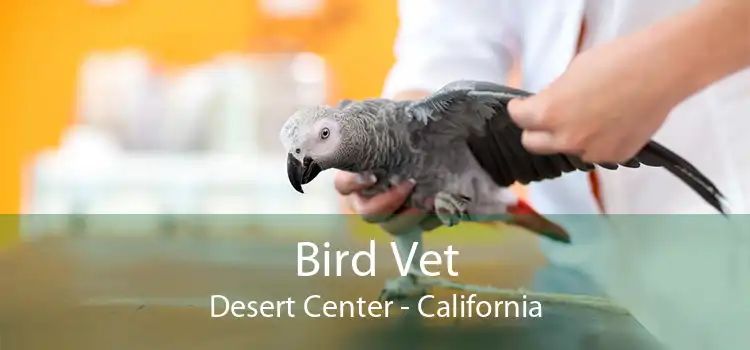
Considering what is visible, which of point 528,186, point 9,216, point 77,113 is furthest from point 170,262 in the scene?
point 77,113

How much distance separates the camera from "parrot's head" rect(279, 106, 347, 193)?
1.28 feet

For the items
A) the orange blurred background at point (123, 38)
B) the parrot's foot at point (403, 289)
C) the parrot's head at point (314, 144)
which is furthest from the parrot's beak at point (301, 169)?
the orange blurred background at point (123, 38)

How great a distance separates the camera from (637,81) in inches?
14.7

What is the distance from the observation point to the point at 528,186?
0.47 metres

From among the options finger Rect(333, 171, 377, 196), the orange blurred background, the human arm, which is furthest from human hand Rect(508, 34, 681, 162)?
the orange blurred background

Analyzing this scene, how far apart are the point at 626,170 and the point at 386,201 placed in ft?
0.59

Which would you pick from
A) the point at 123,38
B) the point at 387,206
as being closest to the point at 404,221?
the point at 387,206

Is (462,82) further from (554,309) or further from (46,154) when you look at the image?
(46,154)

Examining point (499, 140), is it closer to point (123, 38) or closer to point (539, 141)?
point (539, 141)

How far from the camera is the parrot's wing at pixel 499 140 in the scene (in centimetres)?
41

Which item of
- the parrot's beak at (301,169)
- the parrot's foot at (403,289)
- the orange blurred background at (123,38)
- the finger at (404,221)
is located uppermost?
the orange blurred background at (123,38)

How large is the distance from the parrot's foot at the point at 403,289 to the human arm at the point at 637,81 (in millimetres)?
133

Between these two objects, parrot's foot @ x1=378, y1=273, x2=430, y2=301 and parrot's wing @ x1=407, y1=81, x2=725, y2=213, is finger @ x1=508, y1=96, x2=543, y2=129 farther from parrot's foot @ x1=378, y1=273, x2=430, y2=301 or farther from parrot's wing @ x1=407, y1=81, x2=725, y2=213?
parrot's foot @ x1=378, y1=273, x2=430, y2=301

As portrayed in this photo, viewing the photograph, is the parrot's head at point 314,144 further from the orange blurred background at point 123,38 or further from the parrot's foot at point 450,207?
the orange blurred background at point 123,38
